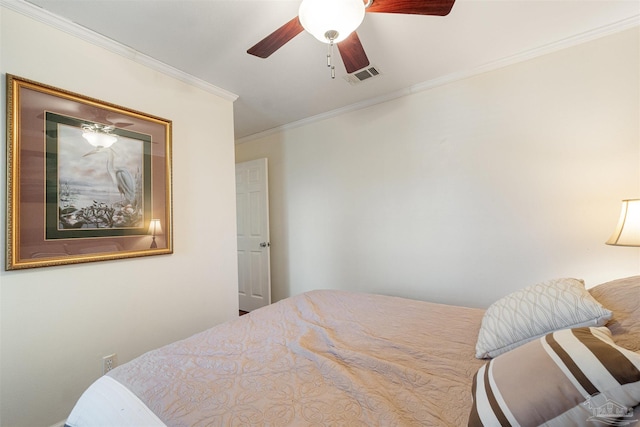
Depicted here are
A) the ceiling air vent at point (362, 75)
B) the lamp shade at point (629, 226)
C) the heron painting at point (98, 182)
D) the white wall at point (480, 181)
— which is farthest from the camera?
the ceiling air vent at point (362, 75)

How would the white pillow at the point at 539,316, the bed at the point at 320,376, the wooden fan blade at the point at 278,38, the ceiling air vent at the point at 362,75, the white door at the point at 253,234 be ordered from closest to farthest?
the bed at the point at 320,376
the white pillow at the point at 539,316
the wooden fan blade at the point at 278,38
the ceiling air vent at the point at 362,75
the white door at the point at 253,234

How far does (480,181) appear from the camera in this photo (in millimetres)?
2158

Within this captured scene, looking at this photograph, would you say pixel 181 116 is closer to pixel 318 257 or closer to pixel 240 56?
pixel 240 56

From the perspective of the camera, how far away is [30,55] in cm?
142

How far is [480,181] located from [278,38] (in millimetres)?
1863

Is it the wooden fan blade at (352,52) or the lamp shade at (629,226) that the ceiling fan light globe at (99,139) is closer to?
the wooden fan blade at (352,52)

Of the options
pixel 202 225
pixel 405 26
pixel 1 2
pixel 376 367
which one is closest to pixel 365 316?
pixel 376 367

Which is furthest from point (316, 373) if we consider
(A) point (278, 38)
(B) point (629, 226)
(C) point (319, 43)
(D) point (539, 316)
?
(C) point (319, 43)

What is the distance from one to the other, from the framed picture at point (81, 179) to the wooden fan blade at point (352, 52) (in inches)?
55.6

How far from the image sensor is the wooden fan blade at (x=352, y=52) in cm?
139

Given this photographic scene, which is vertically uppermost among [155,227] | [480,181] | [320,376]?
[480,181]

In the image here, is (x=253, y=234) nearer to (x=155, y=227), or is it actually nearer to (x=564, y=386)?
(x=155, y=227)

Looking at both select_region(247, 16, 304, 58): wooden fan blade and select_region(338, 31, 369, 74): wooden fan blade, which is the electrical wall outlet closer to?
select_region(247, 16, 304, 58): wooden fan blade

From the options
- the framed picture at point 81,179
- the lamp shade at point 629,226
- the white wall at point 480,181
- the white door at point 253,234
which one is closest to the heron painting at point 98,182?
the framed picture at point 81,179
